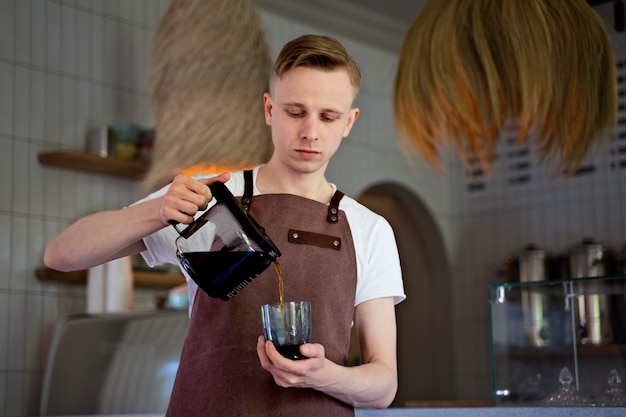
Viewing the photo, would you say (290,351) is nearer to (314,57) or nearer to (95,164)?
(314,57)

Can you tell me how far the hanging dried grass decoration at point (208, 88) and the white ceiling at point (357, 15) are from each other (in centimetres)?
85

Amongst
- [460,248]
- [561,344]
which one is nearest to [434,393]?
[460,248]

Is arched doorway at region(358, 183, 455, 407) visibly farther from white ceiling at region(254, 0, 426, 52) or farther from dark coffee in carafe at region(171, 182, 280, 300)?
dark coffee in carafe at region(171, 182, 280, 300)

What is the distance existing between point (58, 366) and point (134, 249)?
219 centimetres

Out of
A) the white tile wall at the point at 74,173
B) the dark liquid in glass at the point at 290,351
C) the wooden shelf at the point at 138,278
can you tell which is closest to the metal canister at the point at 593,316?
the dark liquid in glass at the point at 290,351

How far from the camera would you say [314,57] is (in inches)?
57.4

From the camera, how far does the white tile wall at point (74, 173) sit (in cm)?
379

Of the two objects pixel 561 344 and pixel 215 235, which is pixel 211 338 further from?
pixel 561 344

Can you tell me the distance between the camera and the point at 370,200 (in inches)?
218

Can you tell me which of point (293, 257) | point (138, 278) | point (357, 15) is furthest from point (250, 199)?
point (357, 15)

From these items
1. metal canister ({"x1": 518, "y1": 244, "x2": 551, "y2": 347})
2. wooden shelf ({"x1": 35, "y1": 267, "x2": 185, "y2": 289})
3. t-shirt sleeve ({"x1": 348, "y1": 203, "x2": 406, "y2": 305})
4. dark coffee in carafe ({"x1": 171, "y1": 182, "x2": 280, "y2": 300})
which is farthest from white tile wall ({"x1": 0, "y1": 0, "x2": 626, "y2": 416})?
dark coffee in carafe ({"x1": 171, "y1": 182, "x2": 280, "y2": 300})

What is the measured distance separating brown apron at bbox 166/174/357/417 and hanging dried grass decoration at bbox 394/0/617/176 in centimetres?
159

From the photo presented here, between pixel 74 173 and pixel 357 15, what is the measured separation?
5.91 ft

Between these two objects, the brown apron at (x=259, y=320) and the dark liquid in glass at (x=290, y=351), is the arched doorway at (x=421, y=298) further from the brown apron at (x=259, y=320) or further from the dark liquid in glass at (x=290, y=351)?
the dark liquid in glass at (x=290, y=351)
